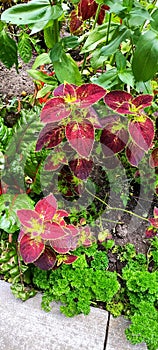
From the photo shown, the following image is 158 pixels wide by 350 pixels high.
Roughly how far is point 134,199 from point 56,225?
0.47m

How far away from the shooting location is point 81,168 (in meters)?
1.13

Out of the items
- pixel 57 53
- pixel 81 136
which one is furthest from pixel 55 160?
pixel 57 53

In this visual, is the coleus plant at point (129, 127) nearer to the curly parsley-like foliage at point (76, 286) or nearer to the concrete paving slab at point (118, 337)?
the curly parsley-like foliage at point (76, 286)

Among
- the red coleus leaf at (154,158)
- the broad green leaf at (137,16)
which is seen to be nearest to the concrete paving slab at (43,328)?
the red coleus leaf at (154,158)

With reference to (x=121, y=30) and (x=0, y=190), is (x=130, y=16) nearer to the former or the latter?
(x=121, y=30)

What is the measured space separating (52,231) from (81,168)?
20 centimetres

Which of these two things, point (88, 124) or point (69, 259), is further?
point (69, 259)

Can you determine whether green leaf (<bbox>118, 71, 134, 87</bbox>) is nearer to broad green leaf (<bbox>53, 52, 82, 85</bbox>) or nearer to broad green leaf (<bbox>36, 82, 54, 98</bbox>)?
broad green leaf (<bbox>53, 52, 82, 85</bbox>)

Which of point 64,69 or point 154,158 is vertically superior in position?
point 64,69

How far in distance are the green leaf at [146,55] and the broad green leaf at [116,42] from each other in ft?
0.40

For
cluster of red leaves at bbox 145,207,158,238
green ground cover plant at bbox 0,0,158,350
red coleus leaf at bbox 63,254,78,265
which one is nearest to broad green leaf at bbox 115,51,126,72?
green ground cover plant at bbox 0,0,158,350

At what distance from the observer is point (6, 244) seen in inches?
51.7

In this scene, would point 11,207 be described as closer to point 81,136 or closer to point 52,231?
point 52,231

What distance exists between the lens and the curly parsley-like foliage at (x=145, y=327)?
3.74 feet
